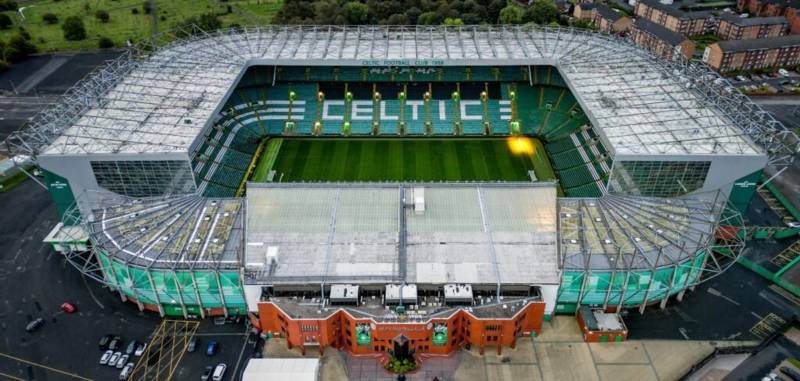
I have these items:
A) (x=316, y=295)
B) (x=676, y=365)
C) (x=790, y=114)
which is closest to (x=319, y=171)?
(x=316, y=295)

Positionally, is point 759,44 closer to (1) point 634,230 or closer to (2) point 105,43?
(1) point 634,230

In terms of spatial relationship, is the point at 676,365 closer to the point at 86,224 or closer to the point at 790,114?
the point at 86,224

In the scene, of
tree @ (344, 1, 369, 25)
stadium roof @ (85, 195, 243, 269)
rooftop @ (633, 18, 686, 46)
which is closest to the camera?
stadium roof @ (85, 195, 243, 269)

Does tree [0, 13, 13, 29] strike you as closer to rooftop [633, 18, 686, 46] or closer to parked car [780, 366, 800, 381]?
rooftop [633, 18, 686, 46]

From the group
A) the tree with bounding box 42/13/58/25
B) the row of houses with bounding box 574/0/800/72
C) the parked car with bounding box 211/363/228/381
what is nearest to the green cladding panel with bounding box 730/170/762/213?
the row of houses with bounding box 574/0/800/72

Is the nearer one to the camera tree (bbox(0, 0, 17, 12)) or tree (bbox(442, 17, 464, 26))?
tree (bbox(442, 17, 464, 26))

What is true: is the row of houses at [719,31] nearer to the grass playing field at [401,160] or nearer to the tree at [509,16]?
the tree at [509,16]

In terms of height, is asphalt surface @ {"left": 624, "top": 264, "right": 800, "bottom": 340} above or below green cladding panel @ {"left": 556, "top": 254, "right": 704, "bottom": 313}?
below
